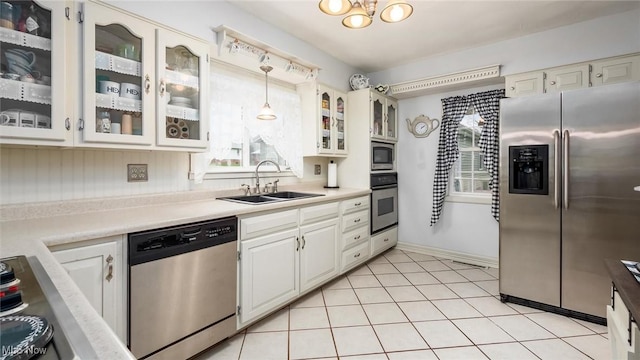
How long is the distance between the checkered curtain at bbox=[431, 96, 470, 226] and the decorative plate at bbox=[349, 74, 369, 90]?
100 centimetres

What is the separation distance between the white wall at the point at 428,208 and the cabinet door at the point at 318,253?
157 cm

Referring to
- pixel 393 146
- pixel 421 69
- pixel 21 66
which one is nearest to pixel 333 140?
pixel 393 146

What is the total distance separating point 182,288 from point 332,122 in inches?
92.1

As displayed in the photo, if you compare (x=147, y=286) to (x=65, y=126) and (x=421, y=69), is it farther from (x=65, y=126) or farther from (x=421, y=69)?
(x=421, y=69)

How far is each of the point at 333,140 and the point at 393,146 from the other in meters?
1.07

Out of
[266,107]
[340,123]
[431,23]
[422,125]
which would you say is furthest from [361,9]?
[422,125]

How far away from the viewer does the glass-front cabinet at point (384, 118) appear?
11.7 ft

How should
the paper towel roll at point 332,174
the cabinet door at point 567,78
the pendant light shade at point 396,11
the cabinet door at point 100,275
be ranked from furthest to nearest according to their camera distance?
the paper towel roll at point 332,174
the cabinet door at point 567,78
the pendant light shade at point 396,11
the cabinet door at point 100,275

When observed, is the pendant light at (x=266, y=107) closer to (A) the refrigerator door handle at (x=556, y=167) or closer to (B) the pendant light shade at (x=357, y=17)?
(B) the pendant light shade at (x=357, y=17)

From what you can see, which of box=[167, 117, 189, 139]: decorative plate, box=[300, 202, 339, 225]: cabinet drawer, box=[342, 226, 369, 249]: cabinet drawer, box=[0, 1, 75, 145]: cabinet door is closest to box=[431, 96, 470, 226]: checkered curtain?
box=[342, 226, 369, 249]: cabinet drawer

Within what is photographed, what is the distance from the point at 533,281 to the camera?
7.80 ft

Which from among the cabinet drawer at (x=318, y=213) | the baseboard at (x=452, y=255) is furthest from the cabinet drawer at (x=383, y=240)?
the cabinet drawer at (x=318, y=213)

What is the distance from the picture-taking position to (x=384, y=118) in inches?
147

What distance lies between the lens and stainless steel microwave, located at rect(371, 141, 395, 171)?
3562mm
